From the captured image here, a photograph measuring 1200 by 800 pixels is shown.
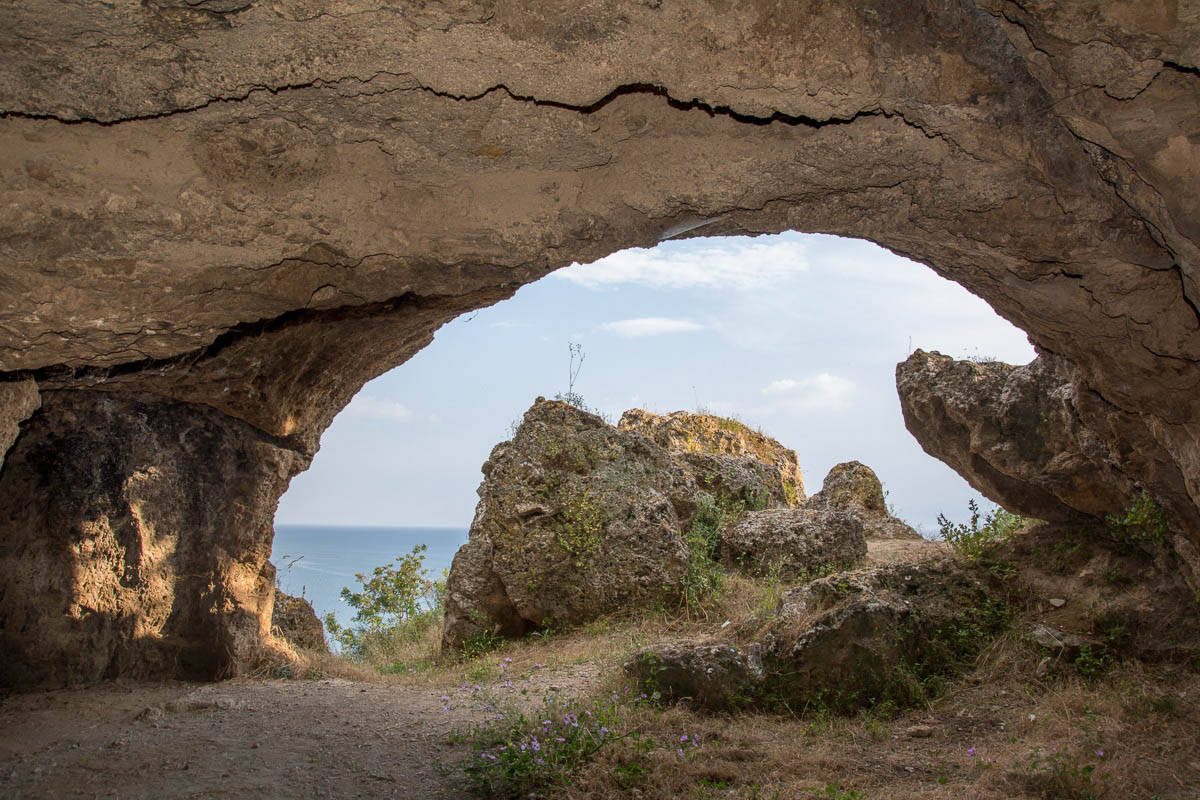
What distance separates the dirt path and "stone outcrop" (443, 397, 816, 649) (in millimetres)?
2012

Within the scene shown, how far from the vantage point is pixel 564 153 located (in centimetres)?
290

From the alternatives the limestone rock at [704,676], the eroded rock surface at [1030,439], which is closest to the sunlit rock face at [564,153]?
the eroded rock surface at [1030,439]

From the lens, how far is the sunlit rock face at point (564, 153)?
234cm

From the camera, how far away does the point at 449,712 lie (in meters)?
5.36

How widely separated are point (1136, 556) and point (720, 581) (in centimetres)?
349

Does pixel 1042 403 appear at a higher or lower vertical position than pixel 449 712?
higher

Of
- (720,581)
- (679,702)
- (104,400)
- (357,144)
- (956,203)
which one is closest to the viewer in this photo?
(357,144)

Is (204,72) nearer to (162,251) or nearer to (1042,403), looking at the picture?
(162,251)

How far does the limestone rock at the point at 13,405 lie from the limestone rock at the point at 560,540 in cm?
490

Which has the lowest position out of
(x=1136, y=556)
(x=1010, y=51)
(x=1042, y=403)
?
(x=1136, y=556)

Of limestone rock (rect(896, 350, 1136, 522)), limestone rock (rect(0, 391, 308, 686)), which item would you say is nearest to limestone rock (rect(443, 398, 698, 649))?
limestone rock (rect(0, 391, 308, 686))

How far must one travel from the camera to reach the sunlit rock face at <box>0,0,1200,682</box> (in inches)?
92.2

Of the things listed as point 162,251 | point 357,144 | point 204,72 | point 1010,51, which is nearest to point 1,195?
point 162,251

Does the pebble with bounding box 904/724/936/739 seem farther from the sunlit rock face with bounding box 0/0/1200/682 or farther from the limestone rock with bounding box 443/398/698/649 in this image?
the limestone rock with bounding box 443/398/698/649
